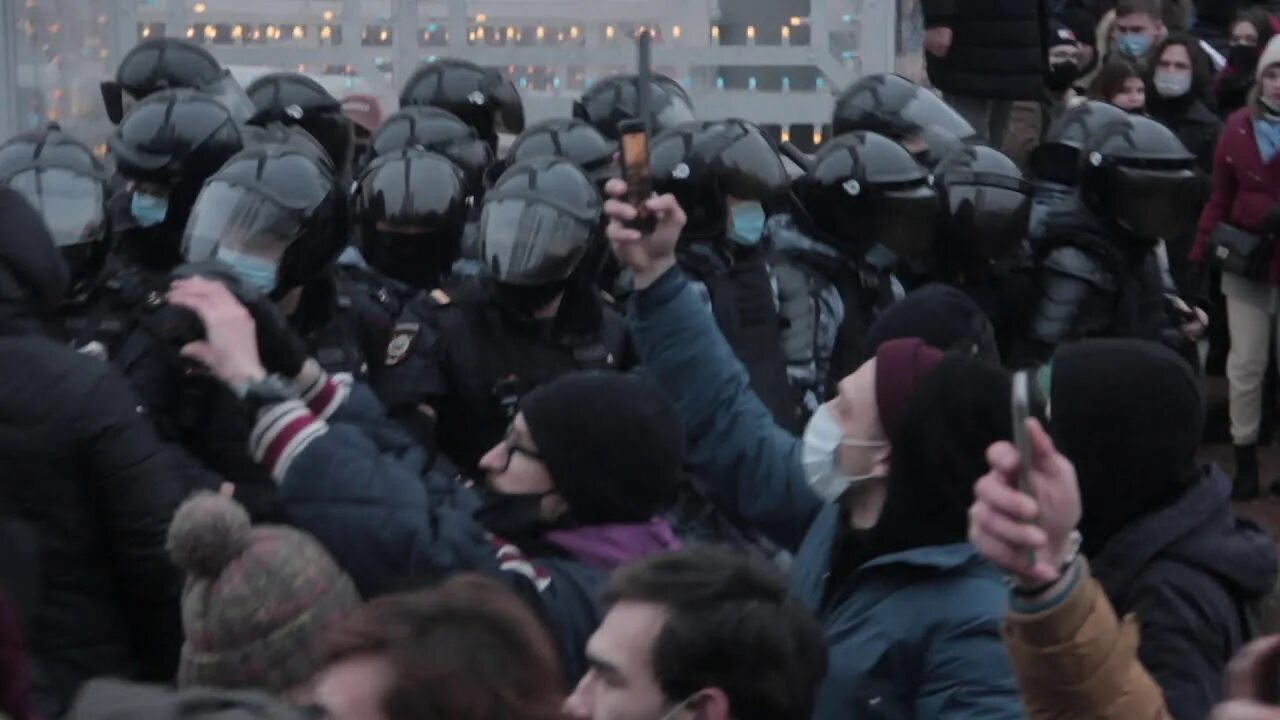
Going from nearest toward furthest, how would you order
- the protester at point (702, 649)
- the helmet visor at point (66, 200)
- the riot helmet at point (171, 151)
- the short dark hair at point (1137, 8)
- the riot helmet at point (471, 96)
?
1. the protester at point (702, 649)
2. the helmet visor at point (66, 200)
3. the riot helmet at point (171, 151)
4. the riot helmet at point (471, 96)
5. the short dark hair at point (1137, 8)

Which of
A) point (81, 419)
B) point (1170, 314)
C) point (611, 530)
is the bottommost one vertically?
point (1170, 314)

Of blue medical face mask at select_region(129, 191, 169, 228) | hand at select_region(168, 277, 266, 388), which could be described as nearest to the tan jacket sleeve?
hand at select_region(168, 277, 266, 388)

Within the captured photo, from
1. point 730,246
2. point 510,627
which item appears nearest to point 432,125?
point 730,246

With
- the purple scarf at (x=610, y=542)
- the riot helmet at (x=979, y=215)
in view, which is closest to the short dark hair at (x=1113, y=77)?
the riot helmet at (x=979, y=215)

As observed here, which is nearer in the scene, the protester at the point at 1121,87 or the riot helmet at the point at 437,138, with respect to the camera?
the riot helmet at the point at 437,138

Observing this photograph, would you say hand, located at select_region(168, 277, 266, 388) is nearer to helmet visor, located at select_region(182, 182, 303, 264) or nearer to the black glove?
the black glove

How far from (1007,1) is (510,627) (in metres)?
8.44

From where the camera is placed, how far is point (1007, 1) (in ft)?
34.1

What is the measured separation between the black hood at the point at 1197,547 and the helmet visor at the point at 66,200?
3.33 meters

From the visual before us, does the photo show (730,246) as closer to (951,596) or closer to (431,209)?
(431,209)

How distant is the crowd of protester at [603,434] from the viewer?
2.52m

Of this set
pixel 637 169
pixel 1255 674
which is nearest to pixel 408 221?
pixel 637 169

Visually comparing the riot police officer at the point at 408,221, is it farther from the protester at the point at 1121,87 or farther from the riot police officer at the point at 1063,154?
the protester at the point at 1121,87

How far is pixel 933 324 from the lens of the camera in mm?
4590
